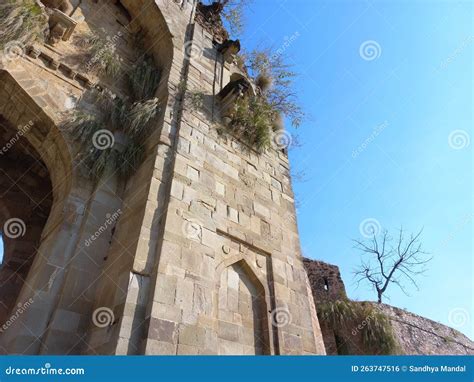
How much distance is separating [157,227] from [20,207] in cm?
473

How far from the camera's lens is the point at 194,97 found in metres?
5.50

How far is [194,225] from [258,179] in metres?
1.85

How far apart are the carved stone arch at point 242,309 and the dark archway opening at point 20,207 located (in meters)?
4.52

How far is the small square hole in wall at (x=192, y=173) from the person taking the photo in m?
4.46

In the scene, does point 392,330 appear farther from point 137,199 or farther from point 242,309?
point 137,199

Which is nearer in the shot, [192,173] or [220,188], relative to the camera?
[192,173]

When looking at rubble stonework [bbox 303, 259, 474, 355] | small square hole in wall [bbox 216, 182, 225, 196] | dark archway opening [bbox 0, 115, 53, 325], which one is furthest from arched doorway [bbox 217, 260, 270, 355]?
rubble stonework [bbox 303, 259, 474, 355]

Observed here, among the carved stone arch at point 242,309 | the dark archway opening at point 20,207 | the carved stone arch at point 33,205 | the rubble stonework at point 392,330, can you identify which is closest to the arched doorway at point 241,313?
the carved stone arch at point 242,309

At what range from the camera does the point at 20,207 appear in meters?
7.02

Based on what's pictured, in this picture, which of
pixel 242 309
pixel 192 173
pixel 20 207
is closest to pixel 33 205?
pixel 20 207

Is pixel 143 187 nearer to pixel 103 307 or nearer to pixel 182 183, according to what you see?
pixel 182 183

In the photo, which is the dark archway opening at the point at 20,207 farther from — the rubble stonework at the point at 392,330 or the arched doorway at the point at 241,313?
the rubble stonework at the point at 392,330

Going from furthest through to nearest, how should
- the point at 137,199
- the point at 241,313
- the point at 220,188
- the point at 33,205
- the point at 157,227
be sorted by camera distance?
the point at 33,205
the point at 220,188
the point at 137,199
the point at 241,313
the point at 157,227

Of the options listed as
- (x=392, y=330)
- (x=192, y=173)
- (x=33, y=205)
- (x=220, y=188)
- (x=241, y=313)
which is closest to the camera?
(x=241, y=313)
